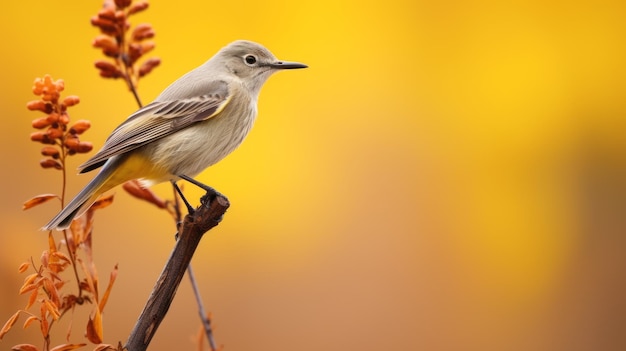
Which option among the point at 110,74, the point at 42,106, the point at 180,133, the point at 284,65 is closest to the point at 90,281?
the point at 42,106

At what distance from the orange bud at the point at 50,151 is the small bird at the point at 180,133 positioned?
0.74 m

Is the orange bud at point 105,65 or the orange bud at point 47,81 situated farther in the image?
the orange bud at point 105,65

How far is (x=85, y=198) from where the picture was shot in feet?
8.43

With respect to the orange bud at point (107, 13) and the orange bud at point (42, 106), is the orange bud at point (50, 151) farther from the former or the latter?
the orange bud at point (107, 13)

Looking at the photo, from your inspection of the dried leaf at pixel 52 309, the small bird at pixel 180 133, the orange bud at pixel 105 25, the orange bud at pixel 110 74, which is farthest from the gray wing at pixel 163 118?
the dried leaf at pixel 52 309

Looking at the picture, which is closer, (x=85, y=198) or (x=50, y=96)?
(x=50, y=96)

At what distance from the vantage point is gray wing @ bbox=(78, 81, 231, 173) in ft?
9.33

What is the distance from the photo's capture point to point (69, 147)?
1.84 meters

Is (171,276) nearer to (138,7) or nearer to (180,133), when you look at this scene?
(138,7)

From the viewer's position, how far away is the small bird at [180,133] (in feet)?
9.41

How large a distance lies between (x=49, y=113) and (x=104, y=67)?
45 centimetres

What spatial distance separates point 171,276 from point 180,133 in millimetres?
1202

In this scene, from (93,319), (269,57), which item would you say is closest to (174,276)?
(93,319)

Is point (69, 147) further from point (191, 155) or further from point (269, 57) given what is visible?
point (269, 57)
